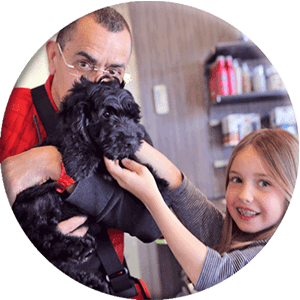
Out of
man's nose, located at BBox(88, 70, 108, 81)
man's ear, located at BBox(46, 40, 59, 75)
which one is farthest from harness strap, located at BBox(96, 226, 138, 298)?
man's ear, located at BBox(46, 40, 59, 75)

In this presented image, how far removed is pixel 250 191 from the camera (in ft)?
5.67

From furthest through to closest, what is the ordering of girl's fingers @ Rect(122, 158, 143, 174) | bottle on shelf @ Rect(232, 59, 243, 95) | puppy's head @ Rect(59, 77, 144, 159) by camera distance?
bottle on shelf @ Rect(232, 59, 243, 95) → girl's fingers @ Rect(122, 158, 143, 174) → puppy's head @ Rect(59, 77, 144, 159)

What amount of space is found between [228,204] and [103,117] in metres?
0.87

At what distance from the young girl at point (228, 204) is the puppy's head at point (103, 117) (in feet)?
0.35

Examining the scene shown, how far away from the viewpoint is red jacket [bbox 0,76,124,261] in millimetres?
1693

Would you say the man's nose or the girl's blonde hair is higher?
the man's nose

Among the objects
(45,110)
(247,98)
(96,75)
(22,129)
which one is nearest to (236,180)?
(247,98)

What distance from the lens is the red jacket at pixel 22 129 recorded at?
5.56 feet

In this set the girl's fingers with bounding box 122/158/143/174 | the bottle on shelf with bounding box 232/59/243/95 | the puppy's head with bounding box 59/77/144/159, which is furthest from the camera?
the bottle on shelf with bounding box 232/59/243/95

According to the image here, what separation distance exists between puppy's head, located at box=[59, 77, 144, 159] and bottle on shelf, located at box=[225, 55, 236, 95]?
56cm

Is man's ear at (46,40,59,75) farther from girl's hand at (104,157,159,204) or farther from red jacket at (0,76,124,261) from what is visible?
girl's hand at (104,157,159,204)

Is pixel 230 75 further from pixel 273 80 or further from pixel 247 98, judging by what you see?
pixel 273 80

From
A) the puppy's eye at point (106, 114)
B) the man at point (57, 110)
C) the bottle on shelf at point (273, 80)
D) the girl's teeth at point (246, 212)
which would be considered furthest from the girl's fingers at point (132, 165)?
the bottle on shelf at point (273, 80)

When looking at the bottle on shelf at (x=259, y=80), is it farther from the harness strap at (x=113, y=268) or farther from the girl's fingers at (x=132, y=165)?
the harness strap at (x=113, y=268)
